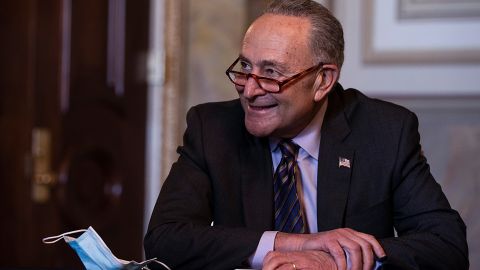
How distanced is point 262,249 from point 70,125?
2090 mm

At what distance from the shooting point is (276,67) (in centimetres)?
257

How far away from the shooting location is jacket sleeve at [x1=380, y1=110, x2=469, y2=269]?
237 cm

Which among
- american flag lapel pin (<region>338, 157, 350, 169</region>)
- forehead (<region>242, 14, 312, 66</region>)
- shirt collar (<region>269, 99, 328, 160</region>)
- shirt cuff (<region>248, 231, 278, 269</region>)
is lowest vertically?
shirt cuff (<region>248, 231, 278, 269</region>)

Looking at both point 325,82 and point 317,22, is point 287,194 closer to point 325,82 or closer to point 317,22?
point 325,82

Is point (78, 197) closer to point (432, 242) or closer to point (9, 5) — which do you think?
point (9, 5)

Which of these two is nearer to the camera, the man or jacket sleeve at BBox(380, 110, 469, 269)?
jacket sleeve at BBox(380, 110, 469, 269)

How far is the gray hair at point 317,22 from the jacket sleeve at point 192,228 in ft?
1.43

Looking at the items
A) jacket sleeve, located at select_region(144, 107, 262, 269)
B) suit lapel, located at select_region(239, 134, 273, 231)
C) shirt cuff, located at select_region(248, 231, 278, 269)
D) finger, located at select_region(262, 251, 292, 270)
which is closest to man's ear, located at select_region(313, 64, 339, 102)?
suit lapel, located at select_region(239, 134, 273, 231)

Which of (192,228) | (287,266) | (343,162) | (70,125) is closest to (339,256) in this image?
(287,266)

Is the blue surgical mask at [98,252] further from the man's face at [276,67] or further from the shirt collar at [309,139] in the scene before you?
the shirt collar at [309,139]

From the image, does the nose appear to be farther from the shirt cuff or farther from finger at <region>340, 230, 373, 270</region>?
finger at <region>340, 230, 373, 270</region>

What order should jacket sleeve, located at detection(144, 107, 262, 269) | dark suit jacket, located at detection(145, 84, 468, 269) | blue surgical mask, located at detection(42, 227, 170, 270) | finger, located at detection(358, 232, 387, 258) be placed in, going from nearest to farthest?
1. blue surgical mask, located at detection(42, 227, 170, 270)
2. finger, located at detection(358, 232, 387, 258)
3. jacket sleeve, located at detection(144, 107, 262, 269)
4. dark suit jacket, located at detection(145, 84, 468, 269)

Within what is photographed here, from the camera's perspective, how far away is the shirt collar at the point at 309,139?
273cm

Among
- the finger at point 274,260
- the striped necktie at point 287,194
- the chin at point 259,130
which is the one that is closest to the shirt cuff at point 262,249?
the finger at point 274,260
